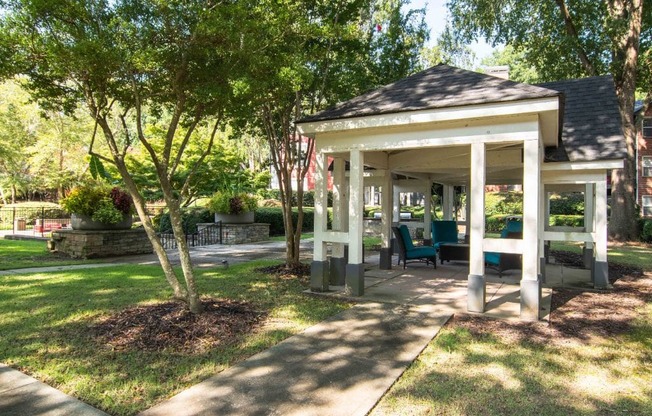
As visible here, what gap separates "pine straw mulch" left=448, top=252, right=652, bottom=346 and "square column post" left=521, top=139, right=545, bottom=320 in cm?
28

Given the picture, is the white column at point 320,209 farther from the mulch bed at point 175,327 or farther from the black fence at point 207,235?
the black fence at point 207,235

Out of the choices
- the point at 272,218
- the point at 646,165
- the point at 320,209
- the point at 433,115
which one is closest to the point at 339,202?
the point at 320,209

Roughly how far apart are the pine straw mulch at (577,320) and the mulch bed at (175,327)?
2.78 meters

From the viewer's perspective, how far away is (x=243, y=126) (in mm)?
9562

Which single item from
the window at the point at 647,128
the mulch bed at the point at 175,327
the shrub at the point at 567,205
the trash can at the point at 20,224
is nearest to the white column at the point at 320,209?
the mulch bed at the point at 175,327

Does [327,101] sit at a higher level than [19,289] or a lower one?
higher

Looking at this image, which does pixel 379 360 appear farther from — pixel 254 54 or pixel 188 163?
pixel 188 163

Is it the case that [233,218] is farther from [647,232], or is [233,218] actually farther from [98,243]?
[647,232]

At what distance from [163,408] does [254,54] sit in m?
4.08

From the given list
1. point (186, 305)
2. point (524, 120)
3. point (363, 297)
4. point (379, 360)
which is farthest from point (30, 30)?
point (524, 120)

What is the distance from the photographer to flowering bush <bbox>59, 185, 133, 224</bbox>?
10945 millimetres

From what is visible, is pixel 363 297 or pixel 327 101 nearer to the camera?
pixel 363 297

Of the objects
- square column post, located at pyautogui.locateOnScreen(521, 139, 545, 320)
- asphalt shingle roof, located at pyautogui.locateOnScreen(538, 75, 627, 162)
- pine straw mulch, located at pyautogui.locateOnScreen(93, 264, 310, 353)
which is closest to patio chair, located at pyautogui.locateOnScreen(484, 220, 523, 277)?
asphalt shingle roof, located at pyautogui.locateOnScreen(538, 75, 627, 162)

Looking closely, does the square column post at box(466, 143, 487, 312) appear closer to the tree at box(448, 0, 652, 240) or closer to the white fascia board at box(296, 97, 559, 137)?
the white fascia board at box(296, 97, 559, 137)
